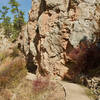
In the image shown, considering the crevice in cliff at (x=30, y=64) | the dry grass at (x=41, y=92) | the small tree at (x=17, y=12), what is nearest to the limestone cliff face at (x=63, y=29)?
the dry grass at (x=41, y=92)

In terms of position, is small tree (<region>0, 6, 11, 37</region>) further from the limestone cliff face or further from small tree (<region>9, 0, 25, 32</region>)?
the limestone cliff face

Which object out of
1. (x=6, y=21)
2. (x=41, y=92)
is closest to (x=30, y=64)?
(x=41, y=92)

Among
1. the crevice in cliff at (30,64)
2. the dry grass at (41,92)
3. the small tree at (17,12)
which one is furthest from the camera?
the small tree at (17,12)

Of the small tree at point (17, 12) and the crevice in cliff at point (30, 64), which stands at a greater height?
the small tree at point (17, 12)

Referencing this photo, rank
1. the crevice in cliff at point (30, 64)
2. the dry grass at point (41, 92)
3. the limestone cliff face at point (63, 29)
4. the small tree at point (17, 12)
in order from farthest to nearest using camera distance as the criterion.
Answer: the small tree at point (17, 12) < the crevice in cliff at point (30, 64) < the limestone cliff face at point (63, 29) < the dry grass at point (41, 92)

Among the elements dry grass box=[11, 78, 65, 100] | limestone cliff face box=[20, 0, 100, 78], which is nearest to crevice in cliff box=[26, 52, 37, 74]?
limestone cliff face box=[20, 0, 100, 78]

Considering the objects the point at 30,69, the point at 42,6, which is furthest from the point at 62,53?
the point at 42,6

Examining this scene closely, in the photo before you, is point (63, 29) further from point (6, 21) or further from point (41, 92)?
point (6, 21)

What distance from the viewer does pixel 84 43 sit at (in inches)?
397

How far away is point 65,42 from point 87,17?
107 inches

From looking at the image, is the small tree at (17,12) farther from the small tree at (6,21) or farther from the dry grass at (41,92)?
the dry grass at (41,92)

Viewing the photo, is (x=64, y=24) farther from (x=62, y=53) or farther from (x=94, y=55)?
(x=94, y=55)

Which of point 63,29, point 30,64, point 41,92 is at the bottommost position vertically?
point 30,64

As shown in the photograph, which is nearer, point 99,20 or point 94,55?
point 94,55
